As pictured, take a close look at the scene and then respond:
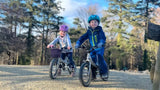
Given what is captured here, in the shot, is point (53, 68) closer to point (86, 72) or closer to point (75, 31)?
point (86, 72)

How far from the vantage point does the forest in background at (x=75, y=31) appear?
74.4ft

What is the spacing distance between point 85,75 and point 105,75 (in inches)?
24.6

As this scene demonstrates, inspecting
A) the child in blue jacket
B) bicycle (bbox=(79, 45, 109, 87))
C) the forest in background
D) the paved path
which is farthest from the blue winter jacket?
the forest in background

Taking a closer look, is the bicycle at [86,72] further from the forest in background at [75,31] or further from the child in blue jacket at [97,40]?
the forest in background at [75,31]

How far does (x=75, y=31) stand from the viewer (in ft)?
80.2

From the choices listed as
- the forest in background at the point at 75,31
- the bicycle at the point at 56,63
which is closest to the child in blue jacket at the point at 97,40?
the bicycle at the point at 56,63

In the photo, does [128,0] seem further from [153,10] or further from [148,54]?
[148,54]

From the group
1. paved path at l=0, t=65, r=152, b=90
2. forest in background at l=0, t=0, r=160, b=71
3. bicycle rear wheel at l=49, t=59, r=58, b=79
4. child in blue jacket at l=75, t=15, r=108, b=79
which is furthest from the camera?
forest in background at l=0, t=0, r=160, b=71

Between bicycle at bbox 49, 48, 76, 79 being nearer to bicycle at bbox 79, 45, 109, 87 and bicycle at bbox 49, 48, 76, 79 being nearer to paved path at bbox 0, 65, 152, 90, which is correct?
paved path at bbox 0, 65, 152, 90

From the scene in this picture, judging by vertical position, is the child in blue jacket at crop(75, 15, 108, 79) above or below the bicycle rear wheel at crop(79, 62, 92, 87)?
above

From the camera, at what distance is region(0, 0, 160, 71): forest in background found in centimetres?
2269

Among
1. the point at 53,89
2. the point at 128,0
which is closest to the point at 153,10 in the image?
the point at 128,0

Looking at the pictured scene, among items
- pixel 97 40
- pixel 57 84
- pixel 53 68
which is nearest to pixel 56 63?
pixel 53 68

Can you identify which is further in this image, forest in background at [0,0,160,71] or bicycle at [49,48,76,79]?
forest in background at [0,0,160,71]
